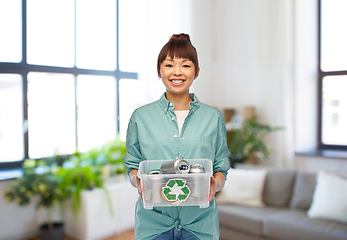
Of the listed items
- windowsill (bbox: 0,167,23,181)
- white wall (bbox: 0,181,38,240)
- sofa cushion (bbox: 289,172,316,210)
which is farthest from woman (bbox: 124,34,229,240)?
white wall (bbox: 0,181,38,240)

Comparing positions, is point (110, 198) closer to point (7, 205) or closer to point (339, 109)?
point (7, 205)

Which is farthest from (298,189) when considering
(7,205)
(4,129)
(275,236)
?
(4,129)

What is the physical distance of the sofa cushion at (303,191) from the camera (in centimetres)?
265

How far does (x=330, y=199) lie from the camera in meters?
2.41

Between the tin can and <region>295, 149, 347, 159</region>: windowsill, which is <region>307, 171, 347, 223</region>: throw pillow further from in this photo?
the tin can

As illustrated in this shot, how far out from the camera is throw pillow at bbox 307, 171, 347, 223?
92.7 inches

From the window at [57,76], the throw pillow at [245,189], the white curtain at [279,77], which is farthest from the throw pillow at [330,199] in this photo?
the window at [57,76]

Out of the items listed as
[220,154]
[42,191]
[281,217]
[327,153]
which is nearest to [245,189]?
[281,217]

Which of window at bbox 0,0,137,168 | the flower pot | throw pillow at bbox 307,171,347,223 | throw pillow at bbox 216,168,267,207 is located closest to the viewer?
throw pillow at bbox 307,171,347,223

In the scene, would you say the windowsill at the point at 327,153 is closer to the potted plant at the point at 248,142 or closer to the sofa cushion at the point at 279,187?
the potted plant at the point at 248,142

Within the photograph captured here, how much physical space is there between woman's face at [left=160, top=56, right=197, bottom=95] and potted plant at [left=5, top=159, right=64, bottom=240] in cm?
203

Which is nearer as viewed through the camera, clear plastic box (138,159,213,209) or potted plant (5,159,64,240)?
clear plastic box (138,159,213,209)

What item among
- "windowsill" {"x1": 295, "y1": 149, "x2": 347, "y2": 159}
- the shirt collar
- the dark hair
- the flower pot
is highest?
the dark hair

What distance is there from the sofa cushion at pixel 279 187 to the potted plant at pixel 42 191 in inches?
72.1
